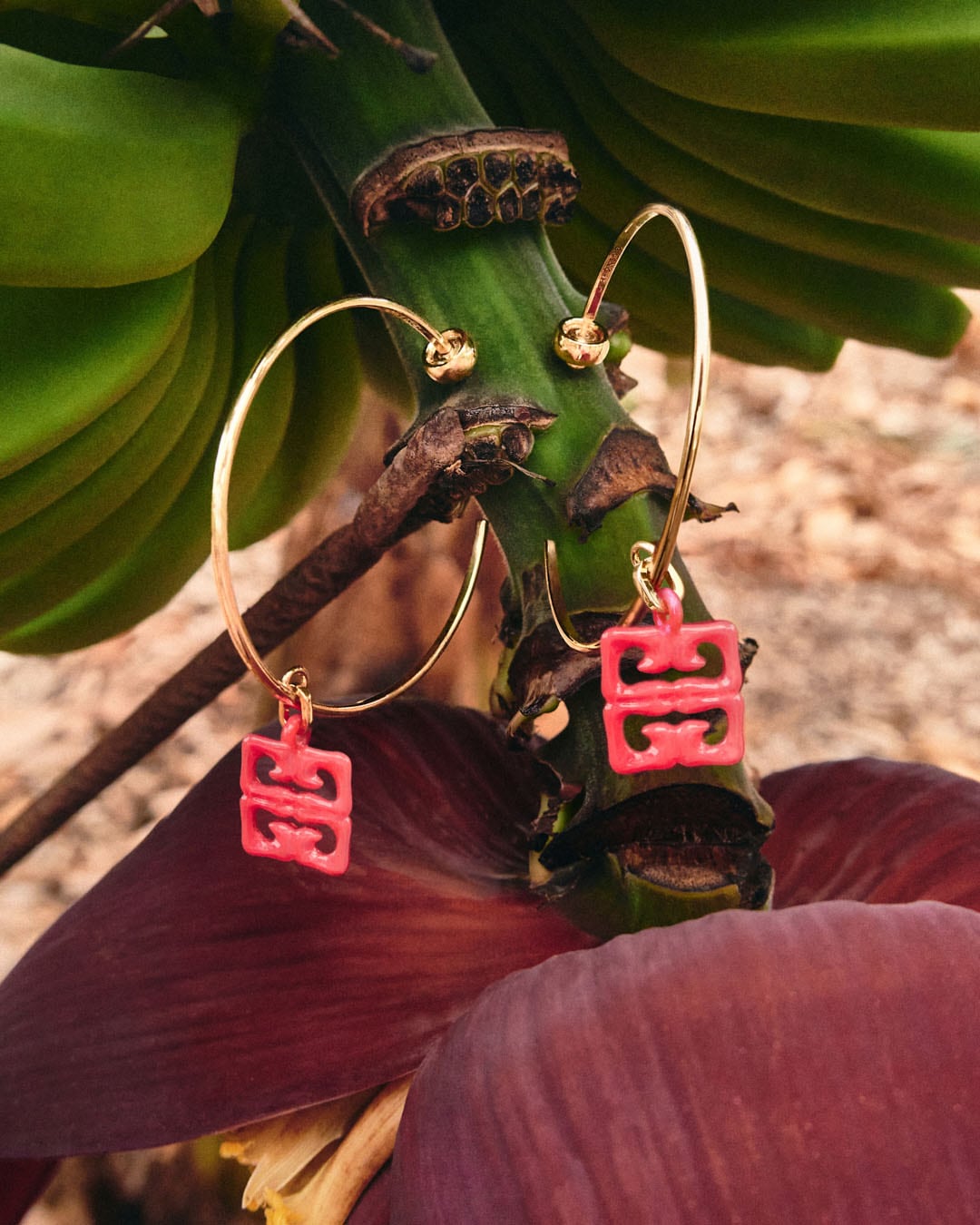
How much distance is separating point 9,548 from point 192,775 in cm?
40

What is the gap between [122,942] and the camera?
30cm

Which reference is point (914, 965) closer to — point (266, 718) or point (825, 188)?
point (825, 188)

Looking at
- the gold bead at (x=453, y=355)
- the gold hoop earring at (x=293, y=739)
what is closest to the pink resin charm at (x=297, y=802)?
the gold hoop earring at (x=293, y=739)

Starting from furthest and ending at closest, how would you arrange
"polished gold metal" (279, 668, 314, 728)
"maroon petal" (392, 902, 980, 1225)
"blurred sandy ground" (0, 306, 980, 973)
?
1. "blurred sandy ground" (0, 306, 980, 973)
2. "polished gold metal" (279, 668, 314, 728)
3. "maroon petal" (392, 902, 980, 1225)

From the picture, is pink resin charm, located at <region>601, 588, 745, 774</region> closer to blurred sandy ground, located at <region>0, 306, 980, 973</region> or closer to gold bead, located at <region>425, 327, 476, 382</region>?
gold bead, located at <region>425, 327, 476, 382</region>

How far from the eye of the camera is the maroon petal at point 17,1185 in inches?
13.4

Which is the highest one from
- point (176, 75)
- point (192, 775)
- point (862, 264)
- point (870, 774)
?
point (176, 75)

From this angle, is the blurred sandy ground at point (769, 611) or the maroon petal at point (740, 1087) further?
the blurred sandy ground at point (769, 611)

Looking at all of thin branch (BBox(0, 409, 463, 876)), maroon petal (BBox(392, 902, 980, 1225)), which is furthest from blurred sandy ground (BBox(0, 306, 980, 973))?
maroon petal (BBox(392, 902, 980, 1225))

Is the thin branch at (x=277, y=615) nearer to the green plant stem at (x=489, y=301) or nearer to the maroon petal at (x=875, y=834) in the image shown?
the green plant stem at (x=489, y=301)

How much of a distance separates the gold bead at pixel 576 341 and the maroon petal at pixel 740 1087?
0.14m

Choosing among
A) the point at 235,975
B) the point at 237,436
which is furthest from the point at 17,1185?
the point at 237,436

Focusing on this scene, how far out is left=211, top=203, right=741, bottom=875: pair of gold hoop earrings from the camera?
26 cm

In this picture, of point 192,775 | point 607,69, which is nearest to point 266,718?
point 192,775
